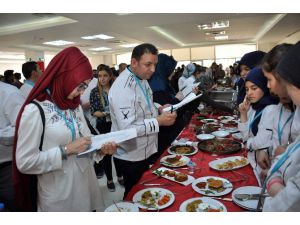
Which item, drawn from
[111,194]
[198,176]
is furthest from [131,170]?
[111,194]

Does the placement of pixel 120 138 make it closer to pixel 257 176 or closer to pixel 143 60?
pixel 143 60

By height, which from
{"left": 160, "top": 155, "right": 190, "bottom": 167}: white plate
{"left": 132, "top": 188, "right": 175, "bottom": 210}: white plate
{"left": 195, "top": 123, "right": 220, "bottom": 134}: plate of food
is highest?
{"left": 195, "top": 123, "right": 220, "bottom": 134}: plate of food

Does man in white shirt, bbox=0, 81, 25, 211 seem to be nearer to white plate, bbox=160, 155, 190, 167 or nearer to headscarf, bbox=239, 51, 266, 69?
white plate, bbox=160, 155, 190, 167

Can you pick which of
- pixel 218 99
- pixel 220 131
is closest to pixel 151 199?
pixel 220 131

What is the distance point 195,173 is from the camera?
4.36 ft

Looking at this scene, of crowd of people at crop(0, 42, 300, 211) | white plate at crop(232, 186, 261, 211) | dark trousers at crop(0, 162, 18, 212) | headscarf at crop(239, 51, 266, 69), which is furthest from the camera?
headscarf at crop(239, 51, 266, 69)

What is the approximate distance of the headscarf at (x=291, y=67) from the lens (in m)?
0.71

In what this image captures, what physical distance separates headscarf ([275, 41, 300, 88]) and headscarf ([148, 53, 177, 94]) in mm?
1539

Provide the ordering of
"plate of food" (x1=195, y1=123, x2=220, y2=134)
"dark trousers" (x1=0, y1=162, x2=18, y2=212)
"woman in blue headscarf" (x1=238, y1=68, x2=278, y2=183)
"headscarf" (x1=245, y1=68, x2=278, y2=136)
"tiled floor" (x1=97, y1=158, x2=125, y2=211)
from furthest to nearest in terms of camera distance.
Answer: "tiled floor" (x1=97, y1=158, x2=125, y2=211), "plate of food" (x1=195, y1=123, x2=220, y2=134), "dark trousers" (x1=0, y1=162, x2=18, y2=212), "headscarf" (x1=245, y1=68, x2=278, y2=136), "woman in blue headscarf" (x1=238, y1=68, x2=278, y2=183)

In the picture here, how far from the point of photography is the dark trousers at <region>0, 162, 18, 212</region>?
1.53 meters

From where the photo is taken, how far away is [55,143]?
1.04 m

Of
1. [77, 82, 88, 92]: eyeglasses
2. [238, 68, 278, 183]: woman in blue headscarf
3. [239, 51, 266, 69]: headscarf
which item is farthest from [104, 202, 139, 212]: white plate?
[239, 51, 266, 69]: headscarf

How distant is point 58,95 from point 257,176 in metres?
1.01

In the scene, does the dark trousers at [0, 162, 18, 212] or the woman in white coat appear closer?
the woman in white coat
